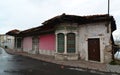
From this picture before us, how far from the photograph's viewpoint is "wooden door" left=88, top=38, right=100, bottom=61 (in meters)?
15.8

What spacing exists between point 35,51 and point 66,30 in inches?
441

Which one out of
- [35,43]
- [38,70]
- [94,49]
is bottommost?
[38,70]

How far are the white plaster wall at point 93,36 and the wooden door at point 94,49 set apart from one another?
0.35 m

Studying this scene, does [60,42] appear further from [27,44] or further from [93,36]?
[27,44]

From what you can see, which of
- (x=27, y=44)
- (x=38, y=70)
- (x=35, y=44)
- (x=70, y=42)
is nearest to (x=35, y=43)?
(x=35, y=44)

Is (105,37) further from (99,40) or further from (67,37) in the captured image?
(67,37)

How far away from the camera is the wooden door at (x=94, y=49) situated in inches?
624

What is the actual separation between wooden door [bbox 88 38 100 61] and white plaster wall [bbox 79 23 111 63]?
13.9 inches

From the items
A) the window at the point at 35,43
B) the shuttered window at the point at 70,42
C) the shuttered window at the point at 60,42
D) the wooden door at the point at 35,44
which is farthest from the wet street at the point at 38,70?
the window at the point at 35,43

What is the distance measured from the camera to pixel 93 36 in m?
16.3

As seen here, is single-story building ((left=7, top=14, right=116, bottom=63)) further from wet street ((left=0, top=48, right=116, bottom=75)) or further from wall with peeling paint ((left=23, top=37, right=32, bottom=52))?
wall with peeling paint ((left=23, top=37, right=32, bottom=52))

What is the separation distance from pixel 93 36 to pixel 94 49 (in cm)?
122

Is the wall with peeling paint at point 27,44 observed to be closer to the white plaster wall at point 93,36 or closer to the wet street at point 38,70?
the white plaster wall at point 93,36

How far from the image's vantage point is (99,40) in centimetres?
1576
